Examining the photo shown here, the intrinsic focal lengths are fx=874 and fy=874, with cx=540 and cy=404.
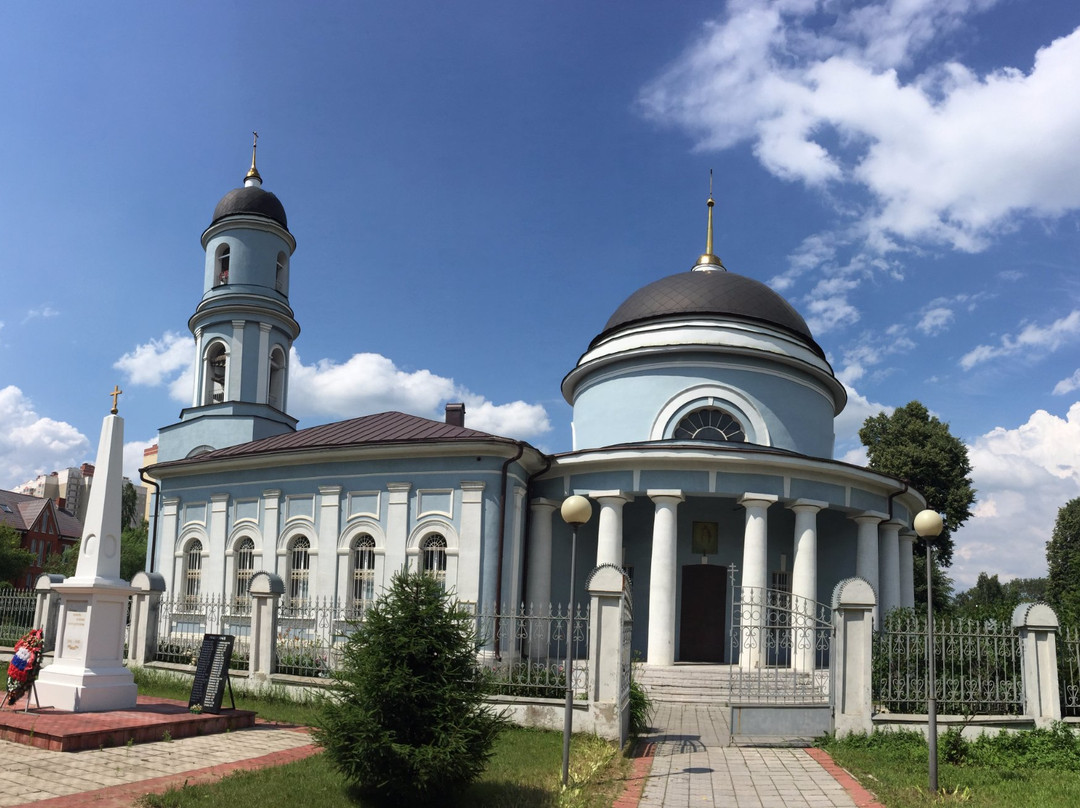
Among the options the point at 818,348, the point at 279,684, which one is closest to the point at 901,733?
the point at 279,684

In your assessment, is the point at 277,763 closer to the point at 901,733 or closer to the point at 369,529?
the point at 901,733

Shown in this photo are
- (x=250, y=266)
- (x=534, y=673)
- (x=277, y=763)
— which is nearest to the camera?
(x=277, y=763)

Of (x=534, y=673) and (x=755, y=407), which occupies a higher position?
(x=755, y=407)

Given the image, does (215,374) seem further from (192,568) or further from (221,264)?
(192,568)

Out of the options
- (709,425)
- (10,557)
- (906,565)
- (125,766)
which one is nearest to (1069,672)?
(709,425)

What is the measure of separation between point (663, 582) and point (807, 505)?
3.45 metres

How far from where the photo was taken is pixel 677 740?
11.4 m

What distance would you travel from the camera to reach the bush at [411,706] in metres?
7.10

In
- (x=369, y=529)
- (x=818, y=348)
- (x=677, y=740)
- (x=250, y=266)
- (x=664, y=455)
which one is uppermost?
(x=250, y=266)

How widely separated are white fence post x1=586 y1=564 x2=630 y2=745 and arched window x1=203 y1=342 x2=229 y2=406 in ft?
51.7

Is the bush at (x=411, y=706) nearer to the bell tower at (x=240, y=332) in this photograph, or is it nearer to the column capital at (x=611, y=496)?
the column capital at (x=611, y=496)

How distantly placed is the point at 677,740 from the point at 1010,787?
3912 mm

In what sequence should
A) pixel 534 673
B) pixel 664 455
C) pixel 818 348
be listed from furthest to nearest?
pixel 818 348 → pixel 664 455 → pixel 534 673

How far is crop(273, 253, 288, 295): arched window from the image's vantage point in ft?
79.4
